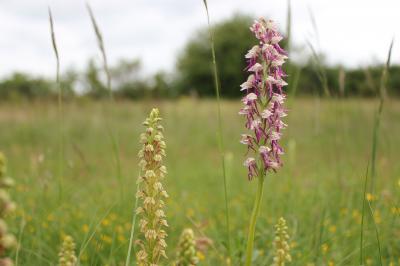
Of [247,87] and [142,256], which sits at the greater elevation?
[247,87]

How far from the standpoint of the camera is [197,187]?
25.1 ft

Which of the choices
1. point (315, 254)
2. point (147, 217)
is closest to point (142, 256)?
point (147, 217)

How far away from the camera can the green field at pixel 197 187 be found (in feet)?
11.5

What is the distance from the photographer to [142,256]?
2.10 metres

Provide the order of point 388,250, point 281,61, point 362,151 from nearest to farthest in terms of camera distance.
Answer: point 281,61
point 388,250
point 362,151

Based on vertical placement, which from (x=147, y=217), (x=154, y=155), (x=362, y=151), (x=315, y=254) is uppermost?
(x=154, y=155)

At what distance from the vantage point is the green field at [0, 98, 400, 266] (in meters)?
3.51

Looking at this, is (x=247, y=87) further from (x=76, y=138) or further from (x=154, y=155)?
(x=76, y=138)

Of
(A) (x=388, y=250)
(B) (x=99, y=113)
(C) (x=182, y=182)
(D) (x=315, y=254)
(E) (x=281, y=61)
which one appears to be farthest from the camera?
(B) (x=99, y=113)

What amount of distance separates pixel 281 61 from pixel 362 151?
10.5 m

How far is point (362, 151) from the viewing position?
11766 millimetres

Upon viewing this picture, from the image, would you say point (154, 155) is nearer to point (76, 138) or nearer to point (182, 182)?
point (182, 182)

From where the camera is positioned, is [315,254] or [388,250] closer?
[315,254]

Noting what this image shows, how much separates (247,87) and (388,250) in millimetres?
2424
